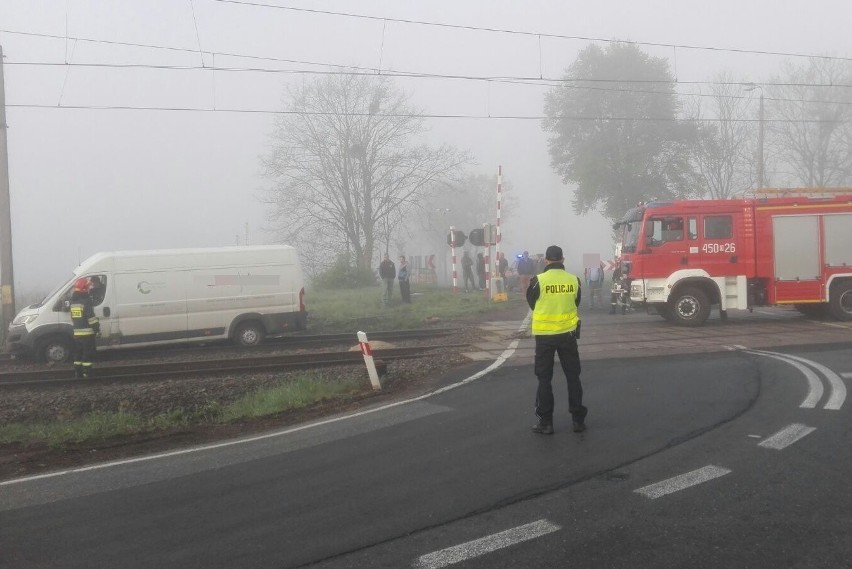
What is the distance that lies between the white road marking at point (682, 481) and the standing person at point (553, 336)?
161 cm

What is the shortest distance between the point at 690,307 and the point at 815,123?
25.6 meters

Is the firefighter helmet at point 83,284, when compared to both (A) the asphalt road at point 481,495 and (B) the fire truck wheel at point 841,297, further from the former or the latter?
(B) the fire truck wheel at point 841,297

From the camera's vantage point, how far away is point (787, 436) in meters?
6.67

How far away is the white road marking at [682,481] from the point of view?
208 inches

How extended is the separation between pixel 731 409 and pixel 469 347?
738cm

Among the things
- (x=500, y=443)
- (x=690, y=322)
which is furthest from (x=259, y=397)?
(x=690, y=322)

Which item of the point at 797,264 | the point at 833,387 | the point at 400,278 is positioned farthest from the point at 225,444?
the point at 400,278

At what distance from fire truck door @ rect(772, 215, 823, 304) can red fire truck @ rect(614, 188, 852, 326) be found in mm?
22

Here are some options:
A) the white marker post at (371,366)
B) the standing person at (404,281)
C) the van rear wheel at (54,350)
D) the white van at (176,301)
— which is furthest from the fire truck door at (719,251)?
the van rear wheel at (54,350)

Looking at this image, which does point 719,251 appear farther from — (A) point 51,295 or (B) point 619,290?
(A) point 51,295

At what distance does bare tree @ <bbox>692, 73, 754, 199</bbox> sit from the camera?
37.1 metres

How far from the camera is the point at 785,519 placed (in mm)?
4699

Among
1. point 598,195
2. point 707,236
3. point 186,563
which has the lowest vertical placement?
point 186,563

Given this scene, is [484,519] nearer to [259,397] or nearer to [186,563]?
[186,563]
